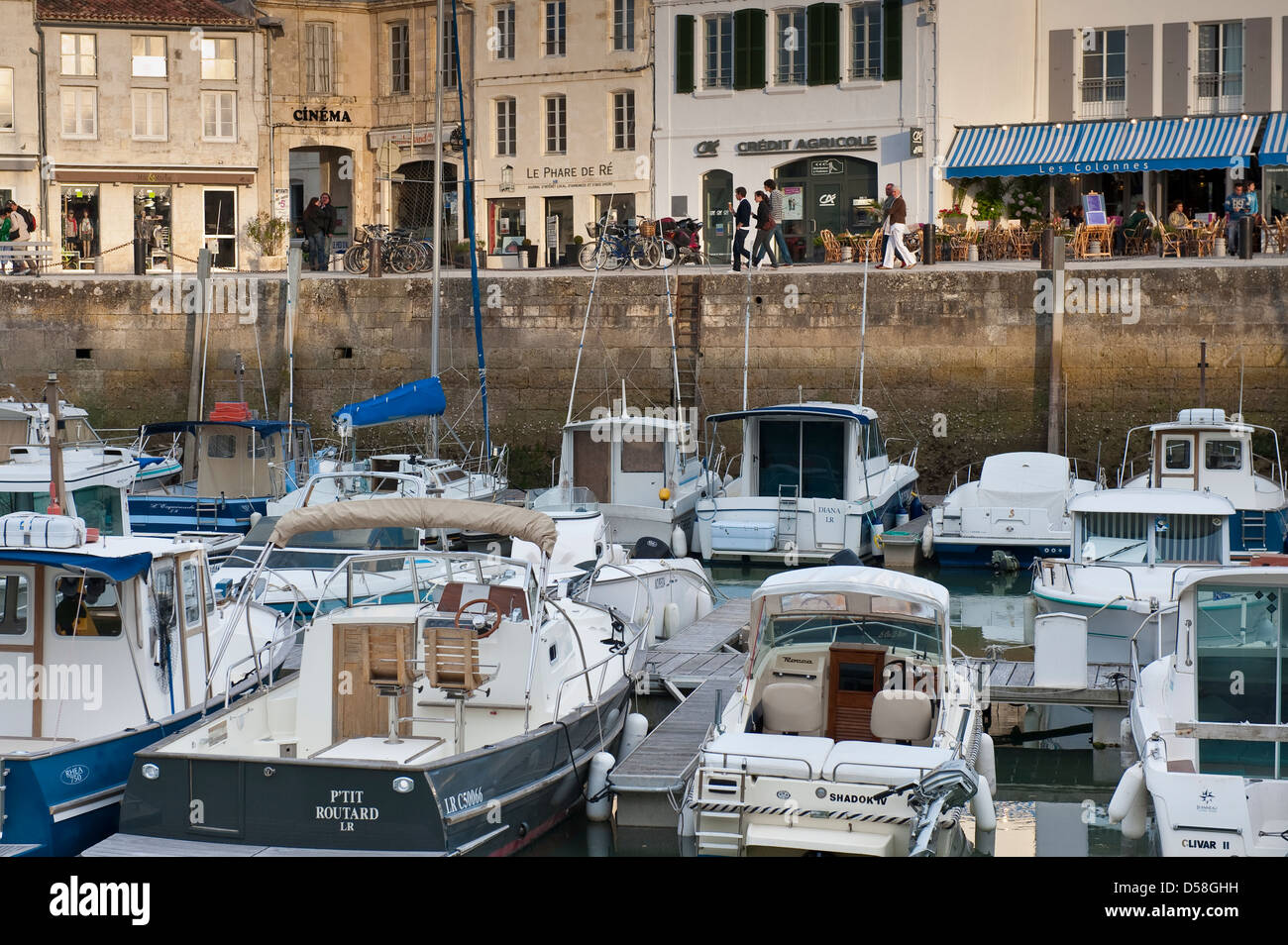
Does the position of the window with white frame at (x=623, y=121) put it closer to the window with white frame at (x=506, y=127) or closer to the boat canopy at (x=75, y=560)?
the window with white frame at (x=506, y=127)

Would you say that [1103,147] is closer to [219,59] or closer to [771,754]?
[219,59]

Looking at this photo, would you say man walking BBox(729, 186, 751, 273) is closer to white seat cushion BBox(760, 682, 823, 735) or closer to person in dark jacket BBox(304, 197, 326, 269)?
person in dark jacket BBox(304, 197, 326, 269)

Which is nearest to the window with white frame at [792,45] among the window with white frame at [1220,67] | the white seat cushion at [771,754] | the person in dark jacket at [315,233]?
the window with white frame at [1220,67]

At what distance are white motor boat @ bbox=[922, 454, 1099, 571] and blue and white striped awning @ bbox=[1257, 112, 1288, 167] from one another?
1086 centimetres

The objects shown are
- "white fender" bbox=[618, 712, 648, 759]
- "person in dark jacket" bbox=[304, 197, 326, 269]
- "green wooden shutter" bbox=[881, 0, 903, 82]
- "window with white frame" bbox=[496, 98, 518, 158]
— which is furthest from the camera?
"window with white frame" bbox=[496, 98, 518, 158]

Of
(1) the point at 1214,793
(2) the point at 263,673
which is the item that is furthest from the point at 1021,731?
(2) the point at 263,673

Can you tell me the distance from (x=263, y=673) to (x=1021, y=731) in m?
5.51

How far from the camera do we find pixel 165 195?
3456 cm

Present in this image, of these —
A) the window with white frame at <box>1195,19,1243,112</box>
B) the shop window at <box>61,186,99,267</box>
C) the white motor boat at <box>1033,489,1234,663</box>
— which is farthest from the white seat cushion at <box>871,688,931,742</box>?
the shop window at <box>61,186,99,267</box>

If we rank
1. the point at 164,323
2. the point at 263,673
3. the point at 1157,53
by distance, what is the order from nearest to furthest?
1. the point at 263,673
2. the point at 164,323
3. the point at 1157,53

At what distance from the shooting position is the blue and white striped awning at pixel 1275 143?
27.7 m

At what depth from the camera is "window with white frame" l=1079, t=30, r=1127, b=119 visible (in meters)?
30.1

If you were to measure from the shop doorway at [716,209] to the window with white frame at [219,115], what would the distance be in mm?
10158
